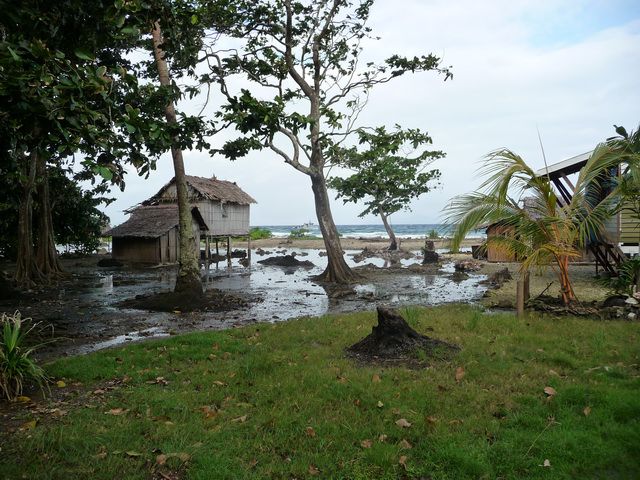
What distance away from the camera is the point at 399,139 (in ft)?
67.5

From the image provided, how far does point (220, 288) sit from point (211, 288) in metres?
0.42

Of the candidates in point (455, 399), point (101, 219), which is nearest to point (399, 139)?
point (455, 399)

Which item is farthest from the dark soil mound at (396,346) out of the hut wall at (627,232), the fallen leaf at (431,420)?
the hut wall at (627,232)

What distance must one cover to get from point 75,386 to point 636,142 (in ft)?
40.6

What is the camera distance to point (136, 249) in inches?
1236

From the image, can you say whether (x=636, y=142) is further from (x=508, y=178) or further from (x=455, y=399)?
(x=455, y=399)

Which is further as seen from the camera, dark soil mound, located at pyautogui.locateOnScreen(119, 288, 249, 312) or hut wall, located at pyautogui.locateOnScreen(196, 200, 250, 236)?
hut wall, located at pyautogui.locateOnScreen(196, 200, 250, 236)

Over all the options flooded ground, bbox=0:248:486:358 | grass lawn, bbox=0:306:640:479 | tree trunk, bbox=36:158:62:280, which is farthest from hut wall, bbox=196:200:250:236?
grass lawn, bbox=0:306:640:479

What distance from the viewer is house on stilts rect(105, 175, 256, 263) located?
3067 centimetres

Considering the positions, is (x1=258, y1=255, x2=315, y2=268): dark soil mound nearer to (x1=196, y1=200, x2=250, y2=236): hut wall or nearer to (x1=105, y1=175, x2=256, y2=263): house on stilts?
(x1=105, y1=175, x2=256, y2=263): house on stilts

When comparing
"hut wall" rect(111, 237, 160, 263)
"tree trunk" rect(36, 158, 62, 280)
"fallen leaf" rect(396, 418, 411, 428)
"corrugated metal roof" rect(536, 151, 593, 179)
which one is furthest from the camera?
"hut wall" rect(111, 237, 160, 263)

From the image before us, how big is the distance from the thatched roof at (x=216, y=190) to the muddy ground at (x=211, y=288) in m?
6.44

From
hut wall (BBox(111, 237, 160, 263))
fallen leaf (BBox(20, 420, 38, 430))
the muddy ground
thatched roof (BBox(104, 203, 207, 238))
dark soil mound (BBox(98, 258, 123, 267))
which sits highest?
thatched roof (BBox(104, 203, 207, 238))

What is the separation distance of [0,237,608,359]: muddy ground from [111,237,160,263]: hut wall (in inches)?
91.6
